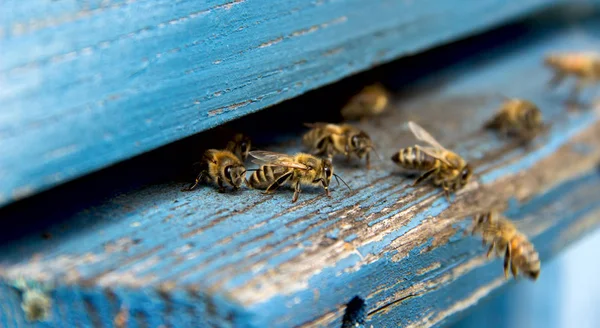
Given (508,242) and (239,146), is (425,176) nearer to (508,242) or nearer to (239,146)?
(508,242)

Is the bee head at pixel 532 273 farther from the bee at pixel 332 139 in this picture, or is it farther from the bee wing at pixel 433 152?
the bee at pixel 332 139

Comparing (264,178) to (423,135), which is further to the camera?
(423,135)

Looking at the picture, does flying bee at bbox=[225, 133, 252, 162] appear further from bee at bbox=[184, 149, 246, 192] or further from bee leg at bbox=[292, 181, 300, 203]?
bee leg at bbox=[292, 181, 300, 203]

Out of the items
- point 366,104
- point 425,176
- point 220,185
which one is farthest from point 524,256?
point 220,185

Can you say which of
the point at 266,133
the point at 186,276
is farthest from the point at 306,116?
the point at 186,276

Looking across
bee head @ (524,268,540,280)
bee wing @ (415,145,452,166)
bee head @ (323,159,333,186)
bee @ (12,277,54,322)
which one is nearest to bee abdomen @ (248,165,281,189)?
bee head @ (323,159,333,186)

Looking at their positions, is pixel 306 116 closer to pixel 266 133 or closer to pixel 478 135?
pixel 266 133

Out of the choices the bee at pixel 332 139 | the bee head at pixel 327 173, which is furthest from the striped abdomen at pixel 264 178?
the bee at pixel 332 139
